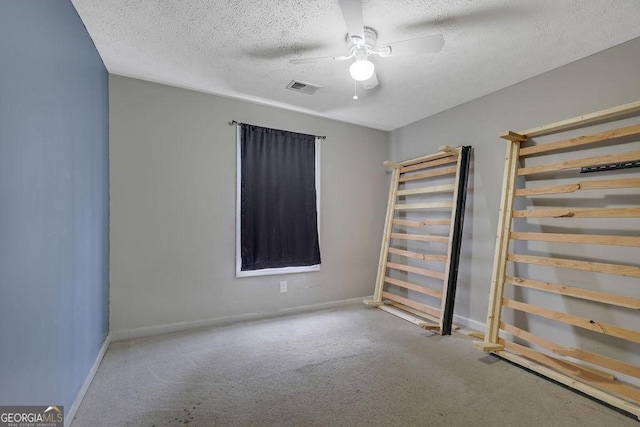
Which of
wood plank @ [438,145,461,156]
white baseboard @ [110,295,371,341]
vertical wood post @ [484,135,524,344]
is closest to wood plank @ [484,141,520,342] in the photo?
vertical wood post @ [484,135,524,344]

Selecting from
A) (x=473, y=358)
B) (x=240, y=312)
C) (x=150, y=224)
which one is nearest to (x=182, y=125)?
(x=150, y=224)

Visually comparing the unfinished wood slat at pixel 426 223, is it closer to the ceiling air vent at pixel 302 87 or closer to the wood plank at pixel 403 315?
the wood plank at pixel 403 315

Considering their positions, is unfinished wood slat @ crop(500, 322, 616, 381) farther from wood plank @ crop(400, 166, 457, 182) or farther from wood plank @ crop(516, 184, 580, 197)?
wood plank @ crop(400, 166, 457, 182)

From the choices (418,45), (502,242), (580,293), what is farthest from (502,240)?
(418,45)

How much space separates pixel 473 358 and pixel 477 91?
2.51 m

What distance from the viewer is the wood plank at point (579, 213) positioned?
1.88 metres

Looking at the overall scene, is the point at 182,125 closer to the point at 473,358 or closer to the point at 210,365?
the point at 210,365

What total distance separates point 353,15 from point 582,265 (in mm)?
2287

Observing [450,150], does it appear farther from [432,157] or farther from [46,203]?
[46,203]

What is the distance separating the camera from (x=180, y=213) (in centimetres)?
291

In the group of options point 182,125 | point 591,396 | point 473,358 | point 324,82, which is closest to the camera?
point 591,396

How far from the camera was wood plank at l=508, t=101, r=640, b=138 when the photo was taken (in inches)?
75.8

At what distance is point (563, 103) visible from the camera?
94.0 inches

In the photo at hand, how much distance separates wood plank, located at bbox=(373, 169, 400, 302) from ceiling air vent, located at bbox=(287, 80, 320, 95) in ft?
5.21
